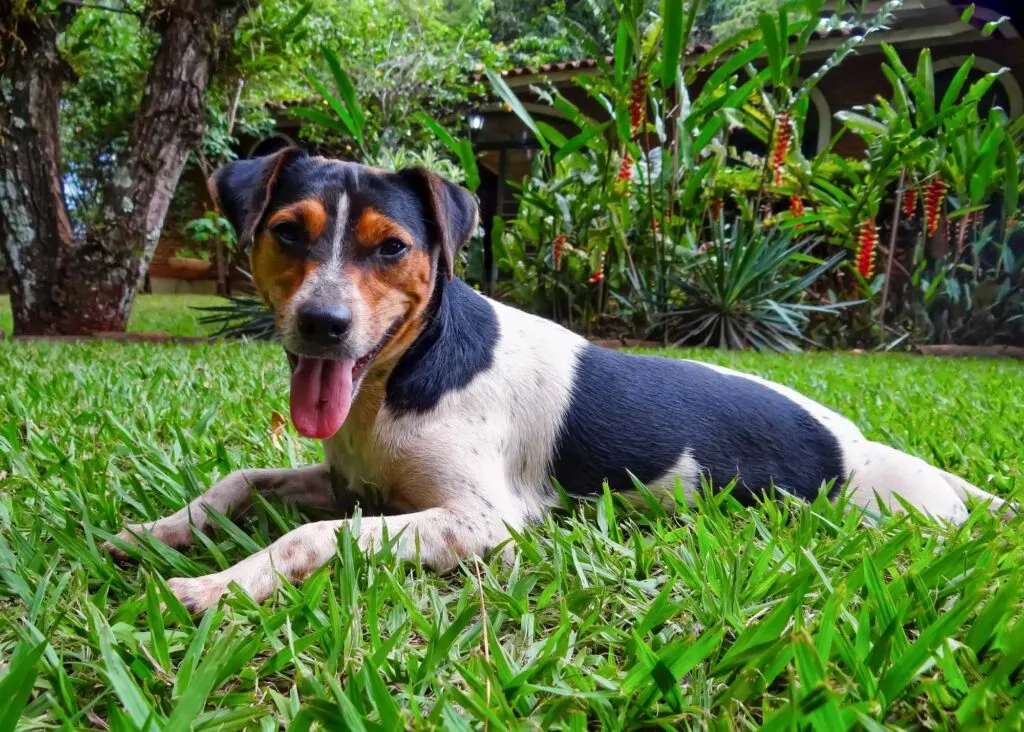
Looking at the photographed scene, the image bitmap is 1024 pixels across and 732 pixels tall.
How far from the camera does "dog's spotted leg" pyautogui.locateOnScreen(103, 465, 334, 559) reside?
1785 mm

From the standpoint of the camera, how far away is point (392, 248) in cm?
197

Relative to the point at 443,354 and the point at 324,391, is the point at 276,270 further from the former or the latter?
the point at 443,354

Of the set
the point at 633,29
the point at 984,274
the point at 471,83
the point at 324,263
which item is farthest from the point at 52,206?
the point at 984,274

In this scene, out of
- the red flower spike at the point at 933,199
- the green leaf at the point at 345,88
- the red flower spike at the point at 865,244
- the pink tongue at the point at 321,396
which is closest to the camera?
the pink tongue at the point at 321,396

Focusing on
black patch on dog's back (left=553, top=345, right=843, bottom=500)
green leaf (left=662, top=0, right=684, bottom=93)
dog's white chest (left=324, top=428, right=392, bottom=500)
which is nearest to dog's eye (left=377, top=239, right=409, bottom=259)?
dog's white chest (left=324, top=428, right=392, bottom=500)

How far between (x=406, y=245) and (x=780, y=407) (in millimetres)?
1231

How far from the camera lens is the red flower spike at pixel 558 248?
7.45 m

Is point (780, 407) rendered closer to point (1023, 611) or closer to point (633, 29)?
point (1023, 611)

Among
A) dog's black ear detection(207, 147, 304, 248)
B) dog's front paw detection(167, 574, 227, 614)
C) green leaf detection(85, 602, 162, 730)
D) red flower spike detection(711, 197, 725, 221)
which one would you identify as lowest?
dog's front paw detection(167, 574, 227, 614)

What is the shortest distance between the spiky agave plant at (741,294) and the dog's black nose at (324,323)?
6.01 m

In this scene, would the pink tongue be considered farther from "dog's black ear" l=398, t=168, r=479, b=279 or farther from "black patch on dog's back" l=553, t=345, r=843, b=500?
"black patch on dog's back" l=553, t=345, r=843, b=500

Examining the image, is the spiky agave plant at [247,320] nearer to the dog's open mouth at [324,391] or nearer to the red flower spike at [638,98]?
the red flower spike at [638,98]

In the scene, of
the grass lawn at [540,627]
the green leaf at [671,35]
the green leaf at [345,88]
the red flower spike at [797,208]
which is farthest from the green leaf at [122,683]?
the red flower spike at [797,208]

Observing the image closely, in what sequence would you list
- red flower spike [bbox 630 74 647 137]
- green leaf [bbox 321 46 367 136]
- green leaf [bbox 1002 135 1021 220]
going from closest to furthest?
green leaf [bbox 321 46 367 136], red flower spike [bbox 630 74 647 137], green leaf [bbox 1002 135 1021 220]
